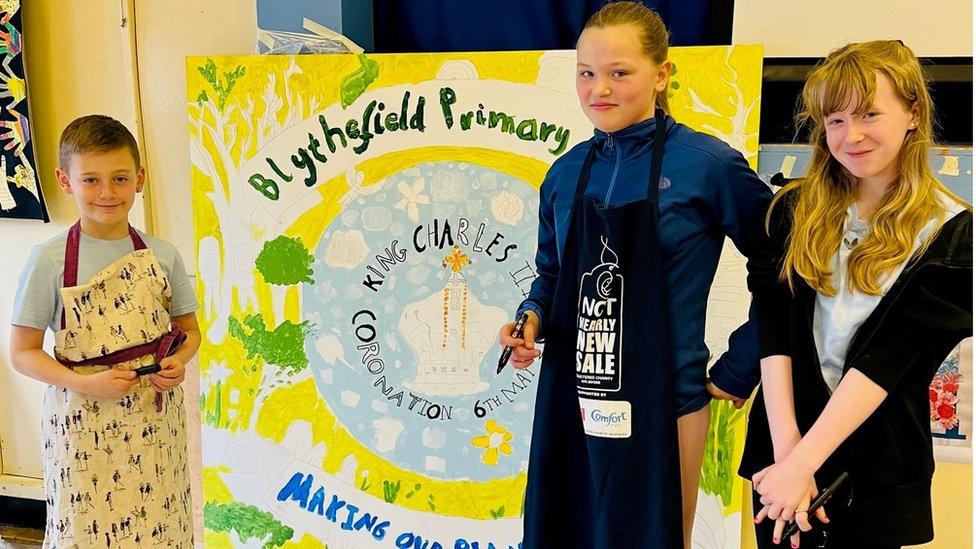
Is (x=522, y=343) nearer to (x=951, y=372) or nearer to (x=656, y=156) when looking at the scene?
(x=656, y=156)

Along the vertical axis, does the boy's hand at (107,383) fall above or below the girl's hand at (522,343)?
below

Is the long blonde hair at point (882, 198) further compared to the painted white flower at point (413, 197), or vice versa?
the painted white flower at point (413, 197)

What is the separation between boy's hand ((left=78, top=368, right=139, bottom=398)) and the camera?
174 cm

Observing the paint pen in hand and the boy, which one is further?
the boy

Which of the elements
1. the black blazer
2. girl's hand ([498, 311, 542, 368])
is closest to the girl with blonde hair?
the black blazer

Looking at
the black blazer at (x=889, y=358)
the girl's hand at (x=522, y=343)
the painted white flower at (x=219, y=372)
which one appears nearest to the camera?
the black blazer at (x=889, y=358)

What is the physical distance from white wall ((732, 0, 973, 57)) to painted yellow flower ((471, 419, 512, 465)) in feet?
3.89

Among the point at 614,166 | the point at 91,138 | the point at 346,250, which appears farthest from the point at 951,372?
the point at 91,138

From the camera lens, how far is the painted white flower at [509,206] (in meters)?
2.21

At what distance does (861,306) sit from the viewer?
1.27m

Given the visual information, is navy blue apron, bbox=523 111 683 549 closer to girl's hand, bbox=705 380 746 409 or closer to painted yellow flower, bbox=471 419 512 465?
girl's hand, bbox=705 380 746 409

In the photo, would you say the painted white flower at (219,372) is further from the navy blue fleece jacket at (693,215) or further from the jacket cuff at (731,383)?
the jacket cuff at (731,383)

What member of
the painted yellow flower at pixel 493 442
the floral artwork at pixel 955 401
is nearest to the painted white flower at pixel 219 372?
the painted yellow flower at pixel 493 442

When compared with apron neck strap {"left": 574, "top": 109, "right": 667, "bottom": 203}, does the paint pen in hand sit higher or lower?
lower
